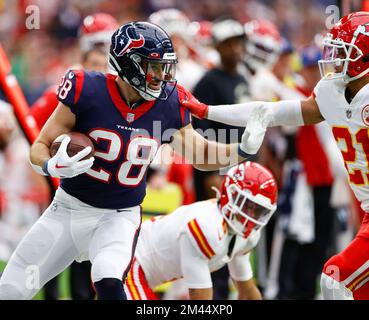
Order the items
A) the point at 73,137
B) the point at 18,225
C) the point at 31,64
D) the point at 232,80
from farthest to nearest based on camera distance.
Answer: the point at 31,64, the point at 18,225, the point at 232,80, the point at 73,137

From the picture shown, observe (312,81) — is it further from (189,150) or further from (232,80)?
(189,150)

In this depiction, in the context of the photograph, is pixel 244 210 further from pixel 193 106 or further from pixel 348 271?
pixel 348 271

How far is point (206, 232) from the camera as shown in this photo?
5363 mm

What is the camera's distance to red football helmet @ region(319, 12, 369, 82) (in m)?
4.80

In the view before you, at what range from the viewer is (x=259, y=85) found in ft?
25.9

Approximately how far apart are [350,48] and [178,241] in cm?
137

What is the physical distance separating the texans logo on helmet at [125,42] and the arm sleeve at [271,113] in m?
0.50

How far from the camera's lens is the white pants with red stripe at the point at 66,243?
4.85 m

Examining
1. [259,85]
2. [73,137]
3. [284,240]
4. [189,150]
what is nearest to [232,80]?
[259,85]

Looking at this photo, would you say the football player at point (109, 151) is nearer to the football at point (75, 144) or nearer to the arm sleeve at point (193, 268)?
the football at point (75, 144)

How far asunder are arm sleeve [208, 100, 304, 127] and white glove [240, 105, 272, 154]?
0.05 meters

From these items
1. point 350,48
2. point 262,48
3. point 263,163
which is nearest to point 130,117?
point 350,48

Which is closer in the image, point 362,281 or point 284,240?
point 362,281

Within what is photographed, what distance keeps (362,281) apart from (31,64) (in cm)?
714
